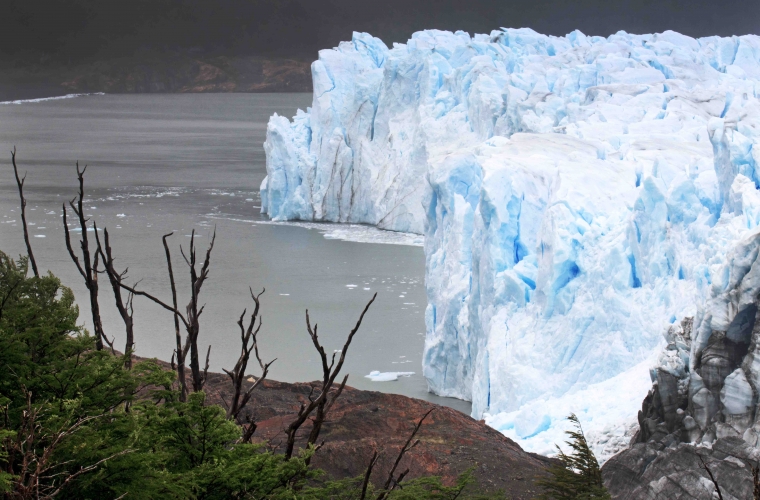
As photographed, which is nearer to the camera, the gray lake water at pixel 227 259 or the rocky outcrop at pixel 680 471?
the rocky outcrop at pixel 680 471

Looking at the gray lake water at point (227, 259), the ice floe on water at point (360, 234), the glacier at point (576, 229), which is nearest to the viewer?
the glacier at point (576, 229)

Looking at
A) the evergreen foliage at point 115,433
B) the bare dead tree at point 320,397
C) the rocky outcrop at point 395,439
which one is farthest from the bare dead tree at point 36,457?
the rocky outcrop at point 395,439

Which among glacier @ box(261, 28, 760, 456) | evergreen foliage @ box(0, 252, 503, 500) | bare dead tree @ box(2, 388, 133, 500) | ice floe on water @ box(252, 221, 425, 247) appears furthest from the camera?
ice floe on water @ box(252, 221, 425, 247)

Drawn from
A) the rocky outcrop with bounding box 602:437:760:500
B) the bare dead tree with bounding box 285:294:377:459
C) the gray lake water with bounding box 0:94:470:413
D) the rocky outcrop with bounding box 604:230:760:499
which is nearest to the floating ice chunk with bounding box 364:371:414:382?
the gray lake water with bounding box 0:94:470:413

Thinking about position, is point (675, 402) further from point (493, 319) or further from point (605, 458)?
point (493, 319)

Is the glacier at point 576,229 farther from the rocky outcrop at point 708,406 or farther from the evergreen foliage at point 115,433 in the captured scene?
the evergreen foliage at point 115,433

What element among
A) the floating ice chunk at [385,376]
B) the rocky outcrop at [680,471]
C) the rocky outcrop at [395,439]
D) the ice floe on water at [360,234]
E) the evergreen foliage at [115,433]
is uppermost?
the evergreen foliage at [115,433]

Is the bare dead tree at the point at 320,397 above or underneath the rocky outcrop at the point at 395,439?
above

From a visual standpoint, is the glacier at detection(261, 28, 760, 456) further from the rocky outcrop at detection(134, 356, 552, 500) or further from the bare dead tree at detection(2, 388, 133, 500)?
the bare dead tree at detection(2, 388, 133, 500)
